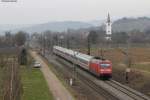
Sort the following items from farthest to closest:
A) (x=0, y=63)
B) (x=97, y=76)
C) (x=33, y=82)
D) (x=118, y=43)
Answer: (x=118, y=43)
(x=0, y=63)
(x=97, y=76)
(x=33, y=82)

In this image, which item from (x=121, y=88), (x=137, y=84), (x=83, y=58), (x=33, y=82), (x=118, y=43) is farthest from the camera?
(x=118, y=43)

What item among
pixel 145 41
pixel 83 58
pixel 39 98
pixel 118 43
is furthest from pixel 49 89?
pixel 145 41

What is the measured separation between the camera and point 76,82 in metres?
61.1

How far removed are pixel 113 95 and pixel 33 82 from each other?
17564mm

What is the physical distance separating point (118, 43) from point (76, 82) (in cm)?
9512

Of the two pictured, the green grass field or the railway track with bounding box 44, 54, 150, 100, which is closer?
the railway track with bounding box 44, 54, 150, 100

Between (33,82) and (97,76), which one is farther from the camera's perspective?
(97,76)

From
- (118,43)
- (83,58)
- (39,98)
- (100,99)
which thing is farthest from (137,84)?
(118,43)

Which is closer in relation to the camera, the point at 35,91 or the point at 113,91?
the point at 113,91

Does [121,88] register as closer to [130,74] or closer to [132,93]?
[132,93]

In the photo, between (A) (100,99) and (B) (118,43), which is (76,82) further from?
(B) (118,43)

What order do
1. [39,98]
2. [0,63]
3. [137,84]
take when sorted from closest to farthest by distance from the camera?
[39,98]
[137,84]
[0,63]

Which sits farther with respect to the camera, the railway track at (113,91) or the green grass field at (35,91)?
the green grass field at (35,91)

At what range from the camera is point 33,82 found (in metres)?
59.7
